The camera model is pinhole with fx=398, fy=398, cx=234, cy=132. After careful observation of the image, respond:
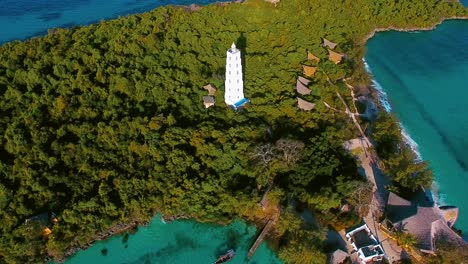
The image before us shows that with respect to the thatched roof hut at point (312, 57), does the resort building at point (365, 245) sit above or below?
→ below

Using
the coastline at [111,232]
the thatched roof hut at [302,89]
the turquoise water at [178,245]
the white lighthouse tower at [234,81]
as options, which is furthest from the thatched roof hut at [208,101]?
the coastline at [111,232]

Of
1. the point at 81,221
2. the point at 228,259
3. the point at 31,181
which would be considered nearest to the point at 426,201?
the point at 228,259

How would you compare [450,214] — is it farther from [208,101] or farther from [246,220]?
[208,101]

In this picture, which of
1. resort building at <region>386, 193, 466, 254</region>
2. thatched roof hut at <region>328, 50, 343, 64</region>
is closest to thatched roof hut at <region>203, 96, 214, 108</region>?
thatched roof hut at <region>328, 50, 343, 64</region>

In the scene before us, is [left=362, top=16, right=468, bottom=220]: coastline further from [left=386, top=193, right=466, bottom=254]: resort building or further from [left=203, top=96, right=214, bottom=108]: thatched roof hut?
[left=203, top=96, right=214, bottom=108]: thatched roof hut

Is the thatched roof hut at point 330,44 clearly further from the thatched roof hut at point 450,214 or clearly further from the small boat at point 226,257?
the small boat at point 226,257

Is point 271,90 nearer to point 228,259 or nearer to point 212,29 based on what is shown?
point 212,29

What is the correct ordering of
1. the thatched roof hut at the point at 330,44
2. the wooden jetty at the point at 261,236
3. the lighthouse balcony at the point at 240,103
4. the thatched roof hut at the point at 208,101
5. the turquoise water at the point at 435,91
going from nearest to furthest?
the wooden jetty at the point at 261,236
the turquoise water at the point at 435,91
the thatched roof hut at the point at 208,101
the lighthouse balcony at the point at 240,103
the thatched roof hut at the point at 330,44
